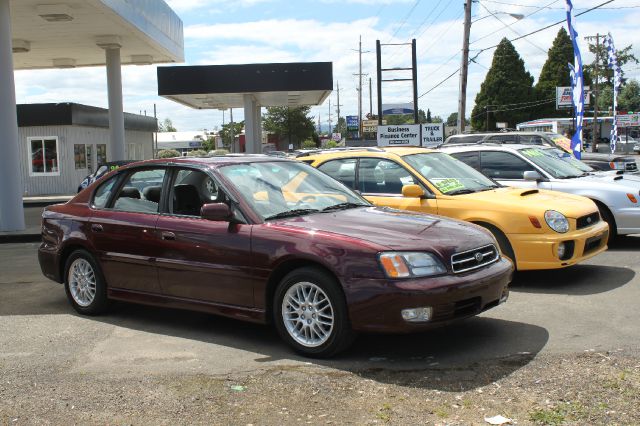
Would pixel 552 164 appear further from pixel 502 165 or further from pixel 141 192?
pixel 141 192

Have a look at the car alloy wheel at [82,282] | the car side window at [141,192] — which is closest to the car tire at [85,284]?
the car alloy wheel at [82,282]

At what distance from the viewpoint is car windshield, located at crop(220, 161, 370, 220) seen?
19.0 feet

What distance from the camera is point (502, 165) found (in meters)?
10.2

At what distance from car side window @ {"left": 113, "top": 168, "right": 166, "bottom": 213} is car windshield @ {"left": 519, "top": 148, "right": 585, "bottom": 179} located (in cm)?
584

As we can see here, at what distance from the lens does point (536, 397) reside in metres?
4.29

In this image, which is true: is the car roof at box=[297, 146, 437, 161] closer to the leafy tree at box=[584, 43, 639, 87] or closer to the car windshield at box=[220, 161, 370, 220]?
the car windshield at box=[220, 161, 370, 220]

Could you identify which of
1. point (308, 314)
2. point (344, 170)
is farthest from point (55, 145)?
point (308, 314)

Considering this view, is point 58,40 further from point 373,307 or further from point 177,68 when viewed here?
point 373,307

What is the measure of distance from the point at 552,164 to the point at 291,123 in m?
67.9

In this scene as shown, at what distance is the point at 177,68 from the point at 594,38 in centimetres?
5938

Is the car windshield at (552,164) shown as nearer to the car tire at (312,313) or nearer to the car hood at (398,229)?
the car hood at (398,229)

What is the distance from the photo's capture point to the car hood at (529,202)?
7.34 meters

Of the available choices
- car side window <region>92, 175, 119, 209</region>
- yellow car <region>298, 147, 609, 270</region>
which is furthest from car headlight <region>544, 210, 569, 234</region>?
car side window <region>92, 175, 119, 209</region>

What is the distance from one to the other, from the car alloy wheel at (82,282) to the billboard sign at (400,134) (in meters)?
14.7
